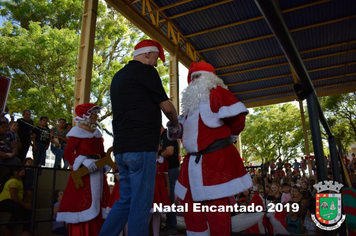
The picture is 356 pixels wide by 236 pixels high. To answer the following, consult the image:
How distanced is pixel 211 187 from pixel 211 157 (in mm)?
227

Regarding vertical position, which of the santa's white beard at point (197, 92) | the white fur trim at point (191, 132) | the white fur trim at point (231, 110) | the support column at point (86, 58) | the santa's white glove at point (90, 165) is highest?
the support column at point (86, 58)

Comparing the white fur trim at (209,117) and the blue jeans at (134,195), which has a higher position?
the white fur trim at (209,117)

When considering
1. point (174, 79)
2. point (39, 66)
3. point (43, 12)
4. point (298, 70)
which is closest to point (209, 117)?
point (298, 70)

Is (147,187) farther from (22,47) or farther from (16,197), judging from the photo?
(22,47)

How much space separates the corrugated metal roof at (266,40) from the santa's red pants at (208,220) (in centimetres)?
837

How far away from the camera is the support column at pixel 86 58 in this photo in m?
6.39

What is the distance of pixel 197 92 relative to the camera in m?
2.42

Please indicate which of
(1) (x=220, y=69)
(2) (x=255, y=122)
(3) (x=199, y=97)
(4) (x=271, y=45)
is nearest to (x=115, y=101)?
(3) (x=199, y=97)

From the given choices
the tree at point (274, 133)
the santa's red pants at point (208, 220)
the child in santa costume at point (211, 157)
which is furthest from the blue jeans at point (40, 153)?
the tree at point (274, 133)

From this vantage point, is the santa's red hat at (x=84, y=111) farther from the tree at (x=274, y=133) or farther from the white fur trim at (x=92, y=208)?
the tree at (x=274, y=133)

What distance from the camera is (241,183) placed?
2.06 meters

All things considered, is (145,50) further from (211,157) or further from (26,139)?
(26,139)

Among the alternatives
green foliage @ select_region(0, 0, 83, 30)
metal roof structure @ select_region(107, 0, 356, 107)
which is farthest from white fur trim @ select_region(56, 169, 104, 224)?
green foliage @ select_region(0, 0, 83, 30)

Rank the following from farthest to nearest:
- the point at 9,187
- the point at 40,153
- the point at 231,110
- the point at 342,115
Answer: the point at 342,115 → the point at 40,153 → the point at 9,187 → the point at 231,110
